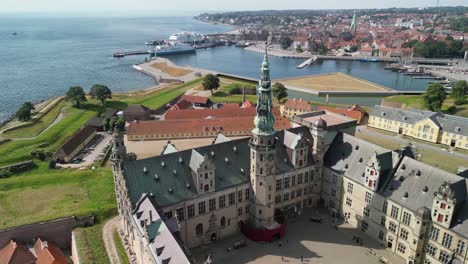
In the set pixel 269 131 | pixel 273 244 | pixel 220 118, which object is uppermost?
pixel 269 131

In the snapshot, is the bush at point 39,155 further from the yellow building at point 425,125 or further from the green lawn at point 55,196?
the yellow building at point 425,125

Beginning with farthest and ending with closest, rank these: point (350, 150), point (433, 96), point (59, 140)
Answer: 1. point (433, 96)
2. point (59, 140)
3. point (350, 150)

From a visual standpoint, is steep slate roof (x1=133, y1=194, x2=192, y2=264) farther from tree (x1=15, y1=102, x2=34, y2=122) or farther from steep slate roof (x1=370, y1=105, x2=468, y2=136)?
tree (x1=15, y1=102, x2=34, y2=122)

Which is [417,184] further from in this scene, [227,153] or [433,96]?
[433,96]

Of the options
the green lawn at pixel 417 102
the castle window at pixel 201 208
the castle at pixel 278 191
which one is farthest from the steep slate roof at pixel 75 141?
the green lawn at pixel 417 102

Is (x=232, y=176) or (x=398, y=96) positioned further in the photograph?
(x=398, y=96)

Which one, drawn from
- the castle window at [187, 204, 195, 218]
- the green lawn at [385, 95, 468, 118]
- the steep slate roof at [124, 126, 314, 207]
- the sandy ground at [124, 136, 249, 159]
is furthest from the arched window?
the green lawn at [385, 95, 468, 118]

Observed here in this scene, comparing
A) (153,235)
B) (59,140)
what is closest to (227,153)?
(153,235)
